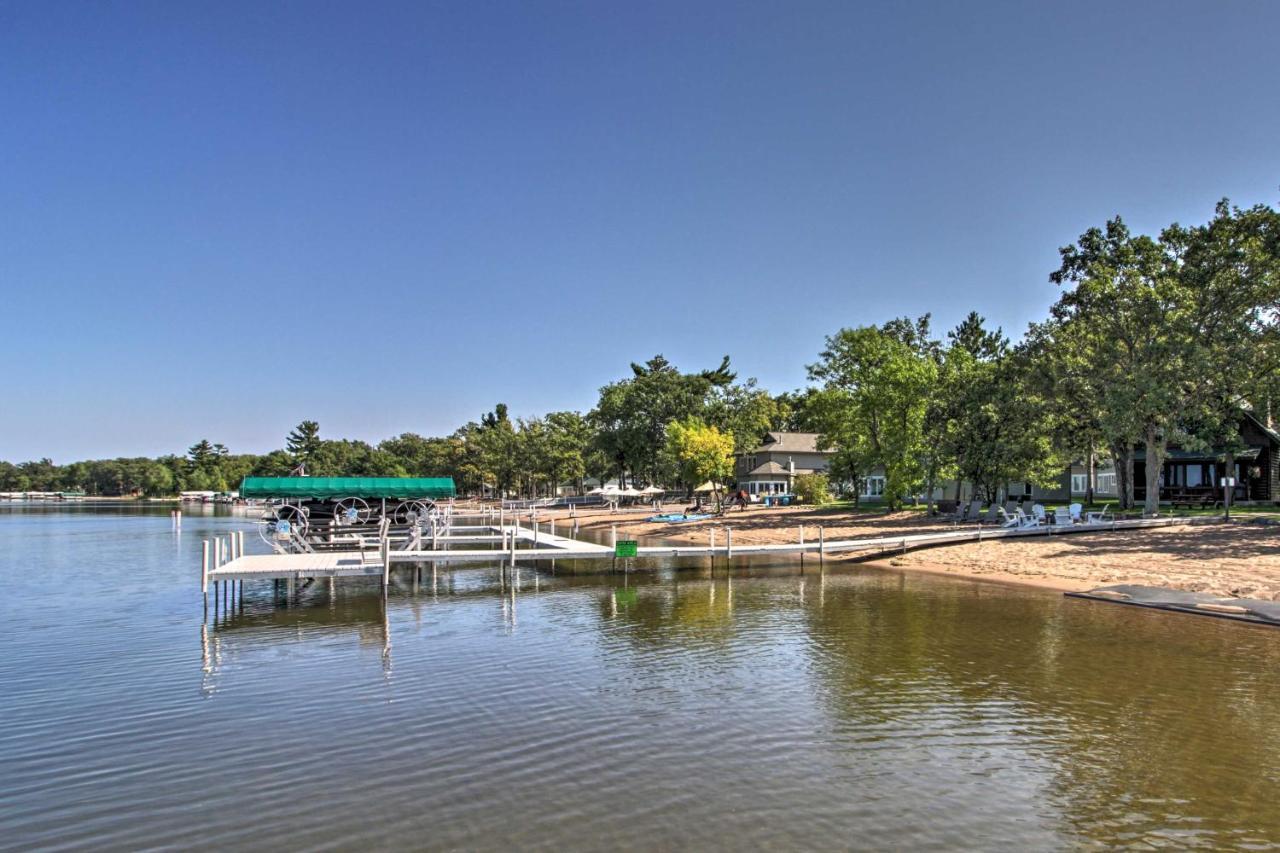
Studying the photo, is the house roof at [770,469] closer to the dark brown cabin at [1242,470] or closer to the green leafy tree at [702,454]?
the green leafy tree at [702,454]

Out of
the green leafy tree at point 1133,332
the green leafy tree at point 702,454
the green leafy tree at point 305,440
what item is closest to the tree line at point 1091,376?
the green leafy tree at point 1133,332

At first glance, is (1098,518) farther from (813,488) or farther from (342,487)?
(342,487)

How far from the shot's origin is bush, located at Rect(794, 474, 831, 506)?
61688mm

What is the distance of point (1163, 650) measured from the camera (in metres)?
16.5

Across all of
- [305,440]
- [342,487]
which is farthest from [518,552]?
[305,440]

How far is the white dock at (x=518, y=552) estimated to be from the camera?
922 inches

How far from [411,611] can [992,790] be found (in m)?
16.8

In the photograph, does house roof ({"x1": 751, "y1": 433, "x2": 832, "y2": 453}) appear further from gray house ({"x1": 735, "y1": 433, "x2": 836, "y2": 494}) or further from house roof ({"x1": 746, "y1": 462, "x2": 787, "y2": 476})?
house roof ({"x1": 746, "y1": 462, "x2": 787, "y2": 476})

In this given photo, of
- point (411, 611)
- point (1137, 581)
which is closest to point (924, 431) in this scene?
point (1137, 581)

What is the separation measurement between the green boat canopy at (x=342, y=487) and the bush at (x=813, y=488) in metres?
36.6

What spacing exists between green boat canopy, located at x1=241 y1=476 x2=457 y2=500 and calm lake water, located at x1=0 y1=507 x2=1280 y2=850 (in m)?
7.27

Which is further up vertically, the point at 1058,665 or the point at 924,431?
the point at 924,431

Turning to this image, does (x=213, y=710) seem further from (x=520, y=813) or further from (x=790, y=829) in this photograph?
(x=790, y=829)

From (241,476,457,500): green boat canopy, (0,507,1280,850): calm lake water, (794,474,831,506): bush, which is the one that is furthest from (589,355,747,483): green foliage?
(0,507,1280,850): calm lake water
